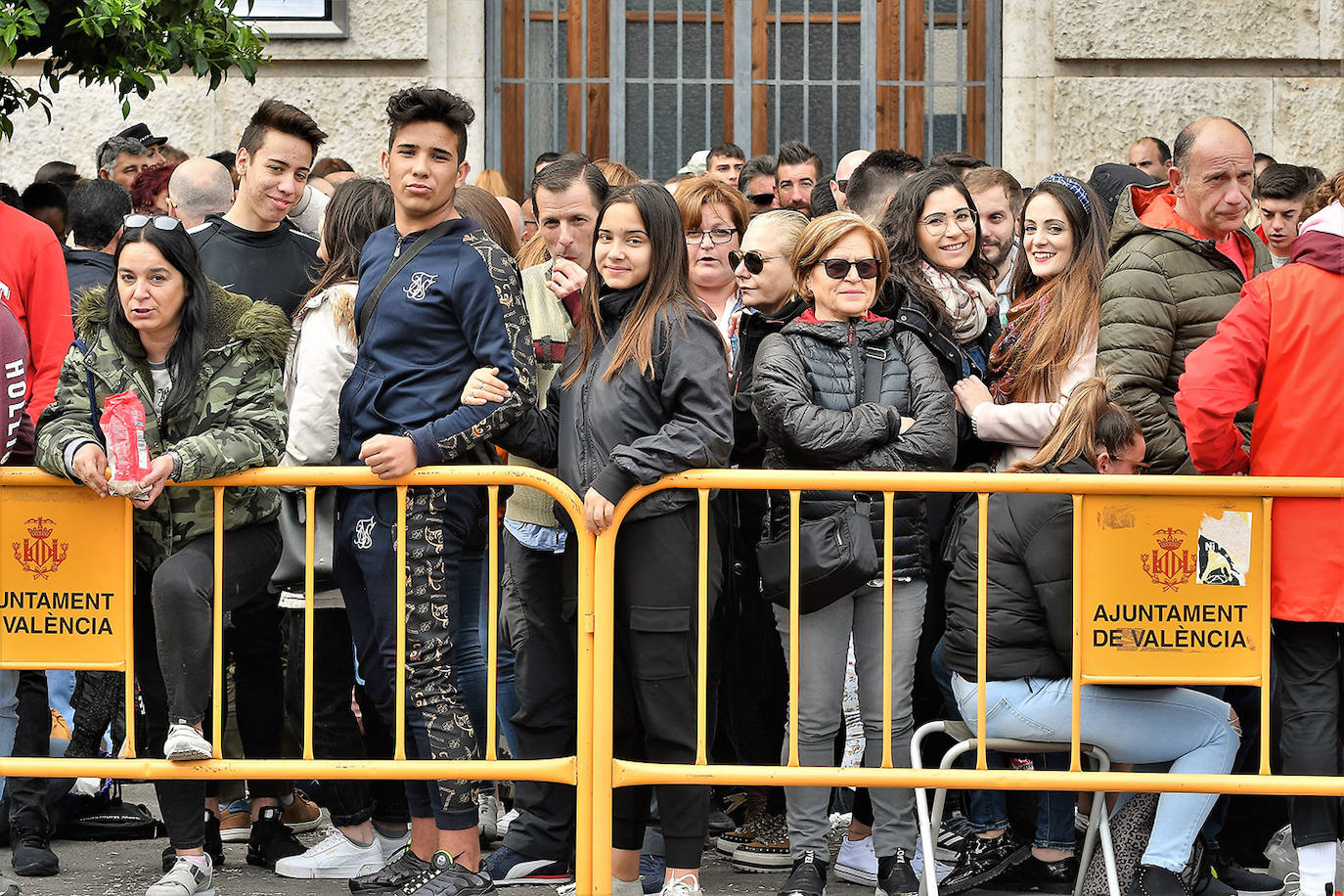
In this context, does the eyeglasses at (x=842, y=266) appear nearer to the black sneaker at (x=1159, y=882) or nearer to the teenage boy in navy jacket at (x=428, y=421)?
the teenage boy in navy jacket at (x=428, y=421)

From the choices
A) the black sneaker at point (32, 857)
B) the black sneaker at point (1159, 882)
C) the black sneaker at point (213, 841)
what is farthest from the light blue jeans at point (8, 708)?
the black sneaker at point (1159, 882)

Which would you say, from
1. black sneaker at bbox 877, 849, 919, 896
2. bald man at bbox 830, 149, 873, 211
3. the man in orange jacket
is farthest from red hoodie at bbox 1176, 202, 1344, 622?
bald man at bbox 830, 149, 873, 211

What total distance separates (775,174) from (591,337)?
379 centimetres

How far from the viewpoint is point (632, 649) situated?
488 cm

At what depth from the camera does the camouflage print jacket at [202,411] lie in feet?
16.0

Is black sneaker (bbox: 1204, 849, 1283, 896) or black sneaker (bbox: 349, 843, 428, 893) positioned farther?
black sneaker (bbox: 1204, 849, 1283, 896)

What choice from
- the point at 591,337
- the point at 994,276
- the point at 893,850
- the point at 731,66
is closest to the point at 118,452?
the point at 591,337

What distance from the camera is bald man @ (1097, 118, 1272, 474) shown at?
212 inches

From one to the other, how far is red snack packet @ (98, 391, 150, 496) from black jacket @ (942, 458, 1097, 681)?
7.65ft

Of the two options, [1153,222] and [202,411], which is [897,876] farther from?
[202,411]

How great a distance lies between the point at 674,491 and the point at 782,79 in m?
5.81

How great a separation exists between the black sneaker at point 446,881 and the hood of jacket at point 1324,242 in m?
3.00

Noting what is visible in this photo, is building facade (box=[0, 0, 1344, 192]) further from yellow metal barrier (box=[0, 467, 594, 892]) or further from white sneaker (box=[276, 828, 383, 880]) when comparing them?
yellow metal barrier (box=[0, 467, 594, 892])

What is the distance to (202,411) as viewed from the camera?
5.00 m
